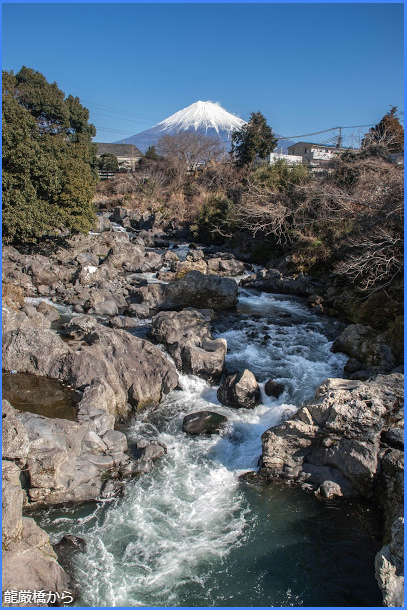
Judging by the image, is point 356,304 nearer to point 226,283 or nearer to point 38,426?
point 226,283

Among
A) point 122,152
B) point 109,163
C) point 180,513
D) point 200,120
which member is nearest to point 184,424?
point 180,513

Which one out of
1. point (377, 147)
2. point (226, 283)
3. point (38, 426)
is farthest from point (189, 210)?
point (38, 426)

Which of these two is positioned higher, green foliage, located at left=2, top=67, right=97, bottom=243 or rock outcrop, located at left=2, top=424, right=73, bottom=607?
green foliage, located at left=2, top=67, right=97, bottom=243

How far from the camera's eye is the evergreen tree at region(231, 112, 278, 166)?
115ft

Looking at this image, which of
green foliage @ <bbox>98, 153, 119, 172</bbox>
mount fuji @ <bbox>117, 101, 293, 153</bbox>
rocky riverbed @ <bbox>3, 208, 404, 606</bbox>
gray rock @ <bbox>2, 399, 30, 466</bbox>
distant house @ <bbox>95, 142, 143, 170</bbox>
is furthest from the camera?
mount fuji @ <bbox>117, 101, 293, 153</bbox>

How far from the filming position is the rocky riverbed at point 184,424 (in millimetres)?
5961

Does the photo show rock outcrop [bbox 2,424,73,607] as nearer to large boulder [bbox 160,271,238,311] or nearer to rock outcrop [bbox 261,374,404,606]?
rock outcrop [bbox 261,374,404,606]

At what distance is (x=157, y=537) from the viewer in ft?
21.5

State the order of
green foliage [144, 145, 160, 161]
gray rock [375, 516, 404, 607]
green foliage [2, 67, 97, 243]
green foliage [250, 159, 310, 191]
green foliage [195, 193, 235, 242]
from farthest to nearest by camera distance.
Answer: green foliage [144, 145, 160, 161] → green foliage [195, 193, 235, 242] → green foliage [250, 159, 310, 191] → green foliage [2, 67, 97, 243] → gray rock [375, 516, 404, 607]

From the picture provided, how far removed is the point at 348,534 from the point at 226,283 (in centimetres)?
1126

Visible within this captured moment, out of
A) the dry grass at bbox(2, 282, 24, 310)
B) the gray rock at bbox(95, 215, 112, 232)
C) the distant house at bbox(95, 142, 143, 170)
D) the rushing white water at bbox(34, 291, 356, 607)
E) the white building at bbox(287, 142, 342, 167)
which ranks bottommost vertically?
the rushing white water at bbox(34, 291, 356, 607)

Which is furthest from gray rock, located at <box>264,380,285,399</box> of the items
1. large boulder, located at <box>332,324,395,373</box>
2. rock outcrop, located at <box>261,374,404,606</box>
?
large boulder, located at <box>332,324,395,373</box>

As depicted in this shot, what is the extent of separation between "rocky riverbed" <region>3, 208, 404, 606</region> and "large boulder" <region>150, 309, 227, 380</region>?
0.04 meters

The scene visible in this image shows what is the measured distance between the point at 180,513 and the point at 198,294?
10073 mm
